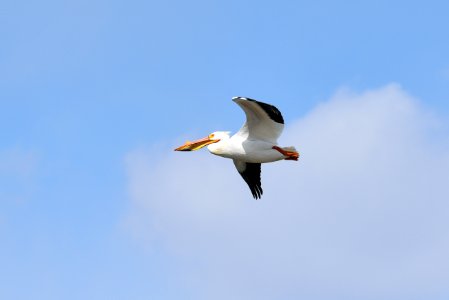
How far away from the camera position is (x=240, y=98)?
2152 centimetres

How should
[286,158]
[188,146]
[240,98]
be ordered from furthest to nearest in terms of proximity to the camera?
[188,146] < [286,158] < [240,98]

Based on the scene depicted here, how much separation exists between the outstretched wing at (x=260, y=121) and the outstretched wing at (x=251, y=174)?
2583mm

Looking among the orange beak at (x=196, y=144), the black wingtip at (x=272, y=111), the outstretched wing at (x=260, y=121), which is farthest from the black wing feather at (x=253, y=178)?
the black wingtip at (x=272, y=111)

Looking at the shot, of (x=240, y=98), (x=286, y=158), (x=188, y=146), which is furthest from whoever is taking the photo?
(x=188, y=146)

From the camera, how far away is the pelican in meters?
22.2

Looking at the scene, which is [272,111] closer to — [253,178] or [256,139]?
[256,139]

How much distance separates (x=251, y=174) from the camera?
2569 cm

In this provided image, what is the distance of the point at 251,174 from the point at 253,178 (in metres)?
0.11

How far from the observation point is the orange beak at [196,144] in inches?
947

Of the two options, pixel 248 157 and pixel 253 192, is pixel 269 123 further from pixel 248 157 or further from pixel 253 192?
pixel 253 192

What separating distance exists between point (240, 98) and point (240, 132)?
1628mm

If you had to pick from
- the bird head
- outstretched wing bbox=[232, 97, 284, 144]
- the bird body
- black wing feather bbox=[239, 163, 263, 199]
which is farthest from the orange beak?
black wing feather bbox=[239, 163, 263, 199]

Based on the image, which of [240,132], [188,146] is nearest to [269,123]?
[240,132]

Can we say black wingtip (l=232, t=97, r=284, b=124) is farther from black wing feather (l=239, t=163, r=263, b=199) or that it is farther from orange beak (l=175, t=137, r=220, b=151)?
black wing feather (l=239, t=163, r=263, b=199)
